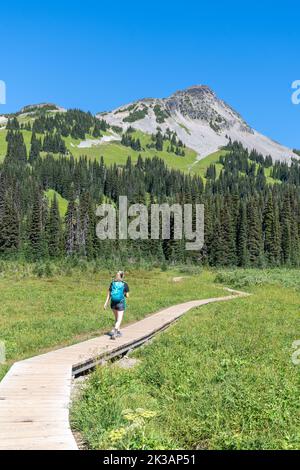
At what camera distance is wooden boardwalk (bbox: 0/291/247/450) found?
7.21 meters

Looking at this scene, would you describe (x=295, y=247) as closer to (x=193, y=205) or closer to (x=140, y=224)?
(x=193, y=205)

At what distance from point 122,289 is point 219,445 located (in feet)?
36.9

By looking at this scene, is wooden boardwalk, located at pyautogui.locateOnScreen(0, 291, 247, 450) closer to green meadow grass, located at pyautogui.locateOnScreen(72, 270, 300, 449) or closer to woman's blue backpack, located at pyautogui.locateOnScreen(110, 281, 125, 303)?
green meadow grass, located at pyautogui.locateOnScreen(72, 270, 300, 449)

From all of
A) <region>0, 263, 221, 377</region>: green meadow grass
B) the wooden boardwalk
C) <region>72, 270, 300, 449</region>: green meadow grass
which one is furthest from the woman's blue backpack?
<region>0, 263, 221, 377</region>: green meadow grass

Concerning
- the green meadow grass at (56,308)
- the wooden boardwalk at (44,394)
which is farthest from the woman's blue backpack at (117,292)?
the green meadow grass at (56,308)

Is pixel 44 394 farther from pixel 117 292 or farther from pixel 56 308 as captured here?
pixel 56 308

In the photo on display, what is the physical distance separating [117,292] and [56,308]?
12.7 metres

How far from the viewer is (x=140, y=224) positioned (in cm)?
12938

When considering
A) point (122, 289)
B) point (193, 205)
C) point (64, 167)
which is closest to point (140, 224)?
point (193, 205)

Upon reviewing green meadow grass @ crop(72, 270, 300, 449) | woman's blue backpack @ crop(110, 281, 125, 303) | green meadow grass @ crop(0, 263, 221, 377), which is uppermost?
woman's blue backpack @ crop(110, 281, 125, 303)

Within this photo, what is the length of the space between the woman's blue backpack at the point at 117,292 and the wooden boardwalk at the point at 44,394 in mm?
1651

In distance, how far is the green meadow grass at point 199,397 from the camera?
7.75 metres

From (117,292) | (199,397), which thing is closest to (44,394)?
(199,397)

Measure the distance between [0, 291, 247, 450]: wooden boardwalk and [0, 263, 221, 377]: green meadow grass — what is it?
3.71ft
